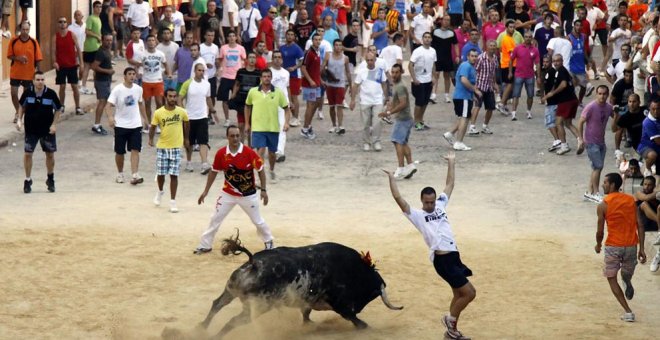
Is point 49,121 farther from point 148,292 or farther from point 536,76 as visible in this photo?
point 536,76

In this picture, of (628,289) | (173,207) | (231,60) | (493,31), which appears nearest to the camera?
(628,289)

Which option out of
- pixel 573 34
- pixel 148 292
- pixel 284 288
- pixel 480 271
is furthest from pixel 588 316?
pixel 573 34

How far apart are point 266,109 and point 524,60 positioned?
7968 mm

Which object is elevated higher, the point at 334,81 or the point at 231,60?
the point at 231,60

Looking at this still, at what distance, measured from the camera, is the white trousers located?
1567 centimetres

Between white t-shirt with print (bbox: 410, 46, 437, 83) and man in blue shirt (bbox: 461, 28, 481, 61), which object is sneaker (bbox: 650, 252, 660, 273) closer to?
white t-shirt with print (bbox: 410, 46, 437, 83)

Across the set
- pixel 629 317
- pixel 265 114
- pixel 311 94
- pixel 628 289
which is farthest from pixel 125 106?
pixel 629 317

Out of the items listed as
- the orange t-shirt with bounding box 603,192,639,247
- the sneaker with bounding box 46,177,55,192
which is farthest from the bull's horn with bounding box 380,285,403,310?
the sneaker with bounding box 46,177,55,192

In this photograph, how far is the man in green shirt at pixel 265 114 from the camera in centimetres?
2020

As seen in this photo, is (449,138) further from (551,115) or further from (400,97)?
(400,97)

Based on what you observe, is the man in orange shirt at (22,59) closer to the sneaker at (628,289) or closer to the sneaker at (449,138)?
the sneaker at (449,138)

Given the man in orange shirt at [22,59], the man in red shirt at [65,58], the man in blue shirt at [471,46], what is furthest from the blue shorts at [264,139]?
the man in red shirt at [65,58]

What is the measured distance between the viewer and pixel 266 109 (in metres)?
20.2

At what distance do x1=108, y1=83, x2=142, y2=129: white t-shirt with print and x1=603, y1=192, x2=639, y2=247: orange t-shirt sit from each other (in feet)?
30.5
